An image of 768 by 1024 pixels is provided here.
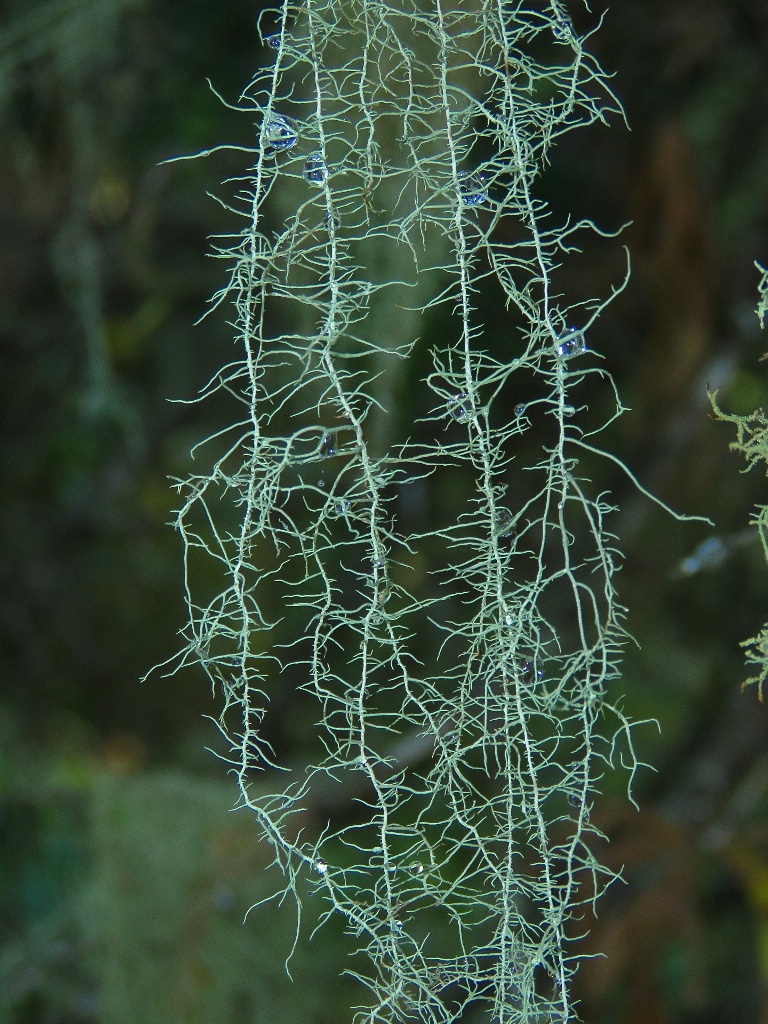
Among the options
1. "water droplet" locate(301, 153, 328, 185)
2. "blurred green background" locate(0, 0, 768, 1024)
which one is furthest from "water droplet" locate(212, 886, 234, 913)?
"water droplet" locate(301, 153, 328, 185)

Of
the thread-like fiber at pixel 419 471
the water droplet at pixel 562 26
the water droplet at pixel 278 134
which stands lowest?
the thread-like fiber at pixel 419 471

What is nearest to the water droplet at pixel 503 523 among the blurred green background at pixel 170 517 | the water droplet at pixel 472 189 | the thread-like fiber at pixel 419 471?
the thread-like fiber at pixel 419 471

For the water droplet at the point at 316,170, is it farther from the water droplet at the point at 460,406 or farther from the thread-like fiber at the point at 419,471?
the water droplet at the point at 460,406

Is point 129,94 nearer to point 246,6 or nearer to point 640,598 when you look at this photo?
point 246,6

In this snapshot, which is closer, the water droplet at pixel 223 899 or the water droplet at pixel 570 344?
the water droplet at pixel 570 344

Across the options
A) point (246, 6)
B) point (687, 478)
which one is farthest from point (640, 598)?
point (246, 6)

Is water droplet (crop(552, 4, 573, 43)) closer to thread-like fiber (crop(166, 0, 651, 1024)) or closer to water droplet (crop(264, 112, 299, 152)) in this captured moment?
thread-like fiber (crop(166, 0, 651, 1024))

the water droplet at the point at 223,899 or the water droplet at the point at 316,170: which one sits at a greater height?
the water droplet at the point at 316,170

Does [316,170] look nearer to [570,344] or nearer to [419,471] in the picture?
[570,344]
